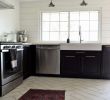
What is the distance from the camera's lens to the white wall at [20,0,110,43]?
19.8ft

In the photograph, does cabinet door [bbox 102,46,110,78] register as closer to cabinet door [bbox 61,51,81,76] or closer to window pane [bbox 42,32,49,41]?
cabinet door [bbox 61,51,81,76]

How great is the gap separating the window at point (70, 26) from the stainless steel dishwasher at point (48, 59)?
0.77m

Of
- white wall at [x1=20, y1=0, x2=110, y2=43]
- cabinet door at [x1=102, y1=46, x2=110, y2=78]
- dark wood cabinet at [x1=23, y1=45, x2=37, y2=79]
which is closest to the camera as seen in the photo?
dark wood cabinet at [x1=23, y1=45, x2=37, y2=79]

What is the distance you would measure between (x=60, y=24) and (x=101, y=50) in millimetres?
1703

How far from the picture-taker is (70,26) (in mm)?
6352

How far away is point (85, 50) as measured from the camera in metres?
5.50

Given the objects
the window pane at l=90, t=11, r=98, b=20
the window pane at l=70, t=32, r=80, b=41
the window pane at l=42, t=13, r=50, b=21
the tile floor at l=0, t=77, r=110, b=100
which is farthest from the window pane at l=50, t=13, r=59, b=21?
the tile floor at l=0, t=77, r=110, b=100

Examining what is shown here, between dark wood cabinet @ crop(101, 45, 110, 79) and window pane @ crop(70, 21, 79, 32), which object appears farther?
window pane @ crop(70, 21, 79, 32)

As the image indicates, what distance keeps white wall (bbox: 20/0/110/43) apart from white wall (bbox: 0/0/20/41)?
31 cm

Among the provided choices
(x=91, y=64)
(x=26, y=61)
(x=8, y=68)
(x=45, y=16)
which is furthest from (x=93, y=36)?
(x=8, y=68)

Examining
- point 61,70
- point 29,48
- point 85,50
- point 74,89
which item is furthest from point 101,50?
point 29,48

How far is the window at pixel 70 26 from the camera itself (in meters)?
6.23

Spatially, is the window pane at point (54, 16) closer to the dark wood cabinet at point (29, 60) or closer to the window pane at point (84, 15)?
the window pane at point (84, 15)

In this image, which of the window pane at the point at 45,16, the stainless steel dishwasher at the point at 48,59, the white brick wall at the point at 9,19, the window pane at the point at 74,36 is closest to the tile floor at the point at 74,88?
the stainless steel dishwasher at the point at 48,59
